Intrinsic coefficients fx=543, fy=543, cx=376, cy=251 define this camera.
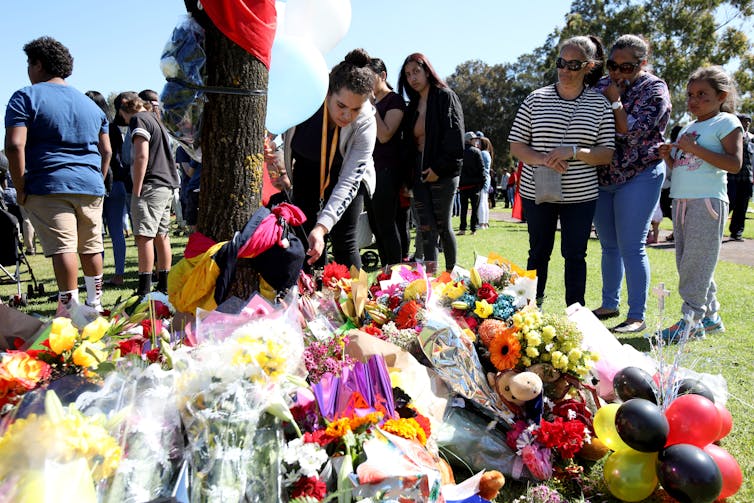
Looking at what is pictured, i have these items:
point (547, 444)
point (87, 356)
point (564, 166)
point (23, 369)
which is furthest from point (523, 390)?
point (564, 166)

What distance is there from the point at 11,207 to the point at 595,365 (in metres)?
9.27

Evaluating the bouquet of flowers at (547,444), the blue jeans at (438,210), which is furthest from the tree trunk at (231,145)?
the blue jeans at (438,210)

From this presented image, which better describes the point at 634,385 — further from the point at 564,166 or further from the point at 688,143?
the point at 688,143

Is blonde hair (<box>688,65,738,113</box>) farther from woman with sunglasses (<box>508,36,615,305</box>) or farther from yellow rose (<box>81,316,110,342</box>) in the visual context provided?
yellow rose (<box>81,316,110,342</box>)

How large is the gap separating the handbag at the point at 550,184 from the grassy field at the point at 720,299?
1.00 m

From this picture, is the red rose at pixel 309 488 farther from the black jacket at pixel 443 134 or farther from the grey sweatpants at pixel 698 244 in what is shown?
the black jacket at pixel 443 134

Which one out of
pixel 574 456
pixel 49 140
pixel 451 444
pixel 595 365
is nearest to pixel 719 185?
pixel 595 365

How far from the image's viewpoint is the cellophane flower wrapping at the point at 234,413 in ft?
4.56

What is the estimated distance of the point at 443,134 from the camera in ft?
14.4

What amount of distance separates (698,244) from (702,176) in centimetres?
43

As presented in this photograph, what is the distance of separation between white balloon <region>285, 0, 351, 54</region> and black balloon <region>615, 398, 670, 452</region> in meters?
2.59

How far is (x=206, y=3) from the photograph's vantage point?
211 cm

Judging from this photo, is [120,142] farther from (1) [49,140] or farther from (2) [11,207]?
(2) [11,207]

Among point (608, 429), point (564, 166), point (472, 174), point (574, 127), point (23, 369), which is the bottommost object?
point (608, 429)
